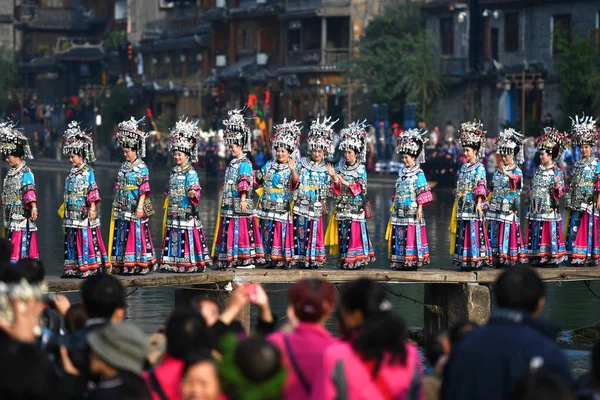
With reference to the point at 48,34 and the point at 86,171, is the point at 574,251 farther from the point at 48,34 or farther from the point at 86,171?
the point at 48,34

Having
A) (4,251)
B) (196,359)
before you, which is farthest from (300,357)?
(4,251)

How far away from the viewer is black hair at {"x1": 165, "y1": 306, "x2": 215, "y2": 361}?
811 cm

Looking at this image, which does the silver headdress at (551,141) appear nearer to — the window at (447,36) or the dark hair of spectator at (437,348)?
the dark hair of spectator at (437,348)

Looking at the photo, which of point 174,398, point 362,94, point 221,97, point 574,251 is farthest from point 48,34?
point 174,398

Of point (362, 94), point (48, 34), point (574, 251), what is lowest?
point (574, 251)

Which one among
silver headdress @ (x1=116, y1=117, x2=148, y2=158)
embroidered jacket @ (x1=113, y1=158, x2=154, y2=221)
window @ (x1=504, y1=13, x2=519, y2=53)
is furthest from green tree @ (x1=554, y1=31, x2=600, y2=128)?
embroidered jacket @ (x1=113, y1=158, x2=154, y2=221)

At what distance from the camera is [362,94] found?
190 ft

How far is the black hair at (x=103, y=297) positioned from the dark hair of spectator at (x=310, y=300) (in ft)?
3.57

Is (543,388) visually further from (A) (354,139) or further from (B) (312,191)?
(B) (312,191)

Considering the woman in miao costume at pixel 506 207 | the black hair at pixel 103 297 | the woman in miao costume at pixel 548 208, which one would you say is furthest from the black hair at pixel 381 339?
the woman in miao costume at pixel 548 208

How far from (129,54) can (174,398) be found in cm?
7453

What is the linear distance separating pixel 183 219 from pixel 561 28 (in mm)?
34920

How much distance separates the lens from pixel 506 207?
58.6 ft

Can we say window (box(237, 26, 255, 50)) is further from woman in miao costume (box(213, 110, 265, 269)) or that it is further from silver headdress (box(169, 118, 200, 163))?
silver headdress (box(169, 118, 200, 163))
